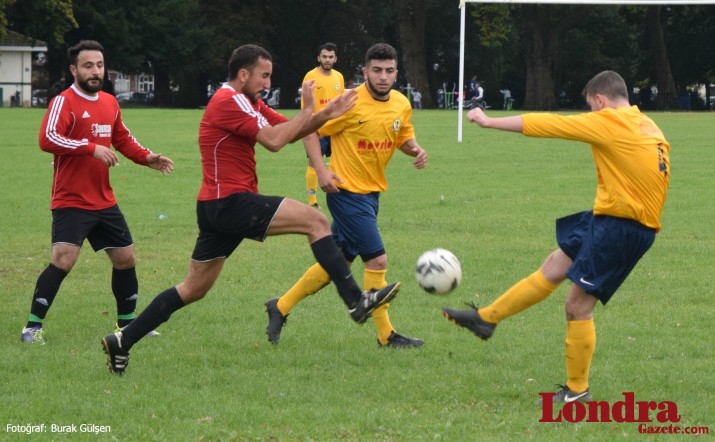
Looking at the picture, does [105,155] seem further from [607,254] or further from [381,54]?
[607,254]

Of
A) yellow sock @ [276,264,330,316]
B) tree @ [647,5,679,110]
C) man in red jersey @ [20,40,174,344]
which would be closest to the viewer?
man in red jersey @ [20,40,174,344]

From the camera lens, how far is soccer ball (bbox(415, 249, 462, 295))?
7.05 metres

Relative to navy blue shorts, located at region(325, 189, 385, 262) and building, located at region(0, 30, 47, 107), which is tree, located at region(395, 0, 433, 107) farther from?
navy blue shorts, located at region(325, 189, 385, 262)

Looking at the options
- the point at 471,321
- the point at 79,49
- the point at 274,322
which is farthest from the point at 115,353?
the point at 79,49

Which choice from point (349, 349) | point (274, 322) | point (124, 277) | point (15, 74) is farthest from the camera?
point (15, 74)

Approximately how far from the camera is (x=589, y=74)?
7538cm

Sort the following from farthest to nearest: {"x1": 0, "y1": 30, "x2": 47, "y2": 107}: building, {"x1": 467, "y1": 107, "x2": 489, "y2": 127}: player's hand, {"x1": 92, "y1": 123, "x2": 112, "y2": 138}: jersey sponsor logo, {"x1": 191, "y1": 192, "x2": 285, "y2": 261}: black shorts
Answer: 1. {"x1": 0, "y1": 30, "x2": 47, "y2": 107}: building
2. {"x1": 92, "y1": 123, "x2": 112, "y2": 138}: jersey sponsor logo
3. {"x1": 191, "y1": 192, "x2": 285, "y2": 261}: black shorts
4. {"x1": 467, "y1": 107, "x2": 489, "y2": 127}: player's hand

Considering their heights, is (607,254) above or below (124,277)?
above

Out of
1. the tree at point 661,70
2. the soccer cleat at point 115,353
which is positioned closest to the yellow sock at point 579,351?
the soccer cleat at point 115,353

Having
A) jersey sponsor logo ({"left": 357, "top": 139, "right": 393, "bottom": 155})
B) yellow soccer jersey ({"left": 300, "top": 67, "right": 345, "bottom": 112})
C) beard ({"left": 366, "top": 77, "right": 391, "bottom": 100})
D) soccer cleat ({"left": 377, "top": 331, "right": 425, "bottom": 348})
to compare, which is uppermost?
yellow soccer jersey ({"left": 300, "top": 67, "right": 345, "bottom": 112})

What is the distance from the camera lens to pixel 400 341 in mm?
7906

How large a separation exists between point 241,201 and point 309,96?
30.6 inches

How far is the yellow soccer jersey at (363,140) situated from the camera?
798cm

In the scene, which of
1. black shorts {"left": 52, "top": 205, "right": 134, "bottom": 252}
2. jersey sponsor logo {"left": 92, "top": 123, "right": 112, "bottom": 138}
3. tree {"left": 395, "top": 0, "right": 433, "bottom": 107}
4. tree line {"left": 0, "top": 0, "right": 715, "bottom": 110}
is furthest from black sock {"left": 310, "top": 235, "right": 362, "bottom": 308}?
tree {"left": 395, "top": 0, "right": 433, "bottom": 107}
